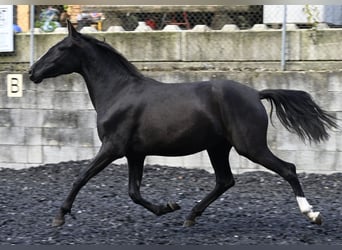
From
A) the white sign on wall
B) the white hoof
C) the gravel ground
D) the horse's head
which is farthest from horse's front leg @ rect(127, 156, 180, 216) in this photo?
the white sign on wall

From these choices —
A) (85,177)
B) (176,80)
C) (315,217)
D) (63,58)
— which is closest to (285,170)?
(315,217)

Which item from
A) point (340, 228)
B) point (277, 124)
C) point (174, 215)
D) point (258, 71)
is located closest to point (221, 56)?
point (258, 71)

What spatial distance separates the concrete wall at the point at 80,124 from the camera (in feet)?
35.2

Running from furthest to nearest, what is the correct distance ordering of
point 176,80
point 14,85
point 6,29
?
point 6,29 → point 14,85 → point 176,80

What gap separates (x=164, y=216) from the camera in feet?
27.7

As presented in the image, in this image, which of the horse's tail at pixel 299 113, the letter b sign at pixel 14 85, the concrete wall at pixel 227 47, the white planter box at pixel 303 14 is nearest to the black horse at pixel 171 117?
the horse's tail at pixel 299 113

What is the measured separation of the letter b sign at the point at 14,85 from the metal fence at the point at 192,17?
623 mm

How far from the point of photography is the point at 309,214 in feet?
24.5

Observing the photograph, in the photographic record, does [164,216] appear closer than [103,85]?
No

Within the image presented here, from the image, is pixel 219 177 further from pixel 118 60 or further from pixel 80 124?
pixel 80 124

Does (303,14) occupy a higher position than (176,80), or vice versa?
(303,14)

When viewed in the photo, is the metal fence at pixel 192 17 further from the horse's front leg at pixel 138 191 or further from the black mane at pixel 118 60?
the horse's front leg at pixel 138 191

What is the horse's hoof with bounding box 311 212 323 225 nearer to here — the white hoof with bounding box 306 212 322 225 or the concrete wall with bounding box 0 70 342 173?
the white hoof with bounding box 306 212 322 225

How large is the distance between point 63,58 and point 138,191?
4.97 ft
